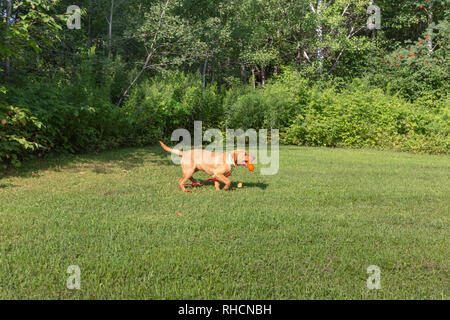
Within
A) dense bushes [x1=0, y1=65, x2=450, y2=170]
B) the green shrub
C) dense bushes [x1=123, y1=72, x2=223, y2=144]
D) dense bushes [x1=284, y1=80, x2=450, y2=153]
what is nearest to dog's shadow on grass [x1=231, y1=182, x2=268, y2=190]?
the green shrub

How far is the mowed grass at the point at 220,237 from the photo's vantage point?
2.73m

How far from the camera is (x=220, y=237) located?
366 centimetres

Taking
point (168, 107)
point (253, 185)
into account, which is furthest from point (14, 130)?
point (168, 107)

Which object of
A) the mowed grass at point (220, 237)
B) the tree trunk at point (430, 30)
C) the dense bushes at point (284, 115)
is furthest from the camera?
the tree trunk at point (430, 30)

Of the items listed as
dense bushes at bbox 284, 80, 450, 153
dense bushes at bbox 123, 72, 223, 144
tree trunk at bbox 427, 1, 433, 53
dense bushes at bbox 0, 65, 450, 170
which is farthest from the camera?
tree trunk at bbox 427, 1, 433, 53

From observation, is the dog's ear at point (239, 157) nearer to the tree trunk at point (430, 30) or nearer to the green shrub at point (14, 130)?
the green shrub at point (14, 130)

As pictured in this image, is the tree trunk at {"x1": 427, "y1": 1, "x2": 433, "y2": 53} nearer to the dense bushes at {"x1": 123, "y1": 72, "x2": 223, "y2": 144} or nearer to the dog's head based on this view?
the dense bushes at {"x1": 123, "y1": 72, "x2": 223, "y2": 144}

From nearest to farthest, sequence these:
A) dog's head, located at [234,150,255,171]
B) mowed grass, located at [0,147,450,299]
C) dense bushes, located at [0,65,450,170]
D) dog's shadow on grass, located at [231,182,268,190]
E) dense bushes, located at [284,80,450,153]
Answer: mowed grass, located at [0,147,450,299] → dog's head, located at [234,150,255,171] → dog's shadow on grass, located at [231,182,268,190] → dense bushes, located at [0,65,450,170] → dense bushes, located at [284,80,450,153]

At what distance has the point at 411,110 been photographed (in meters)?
12.6

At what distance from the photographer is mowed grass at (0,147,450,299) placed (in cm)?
273

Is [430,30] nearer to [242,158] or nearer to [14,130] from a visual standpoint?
[242,158]

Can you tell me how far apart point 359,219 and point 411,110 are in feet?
32.7

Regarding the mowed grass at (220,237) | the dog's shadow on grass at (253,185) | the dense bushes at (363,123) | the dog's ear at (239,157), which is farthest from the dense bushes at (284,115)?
the dog's ear at (239,157)

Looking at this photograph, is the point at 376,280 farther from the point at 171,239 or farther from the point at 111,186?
the point at 111,186
